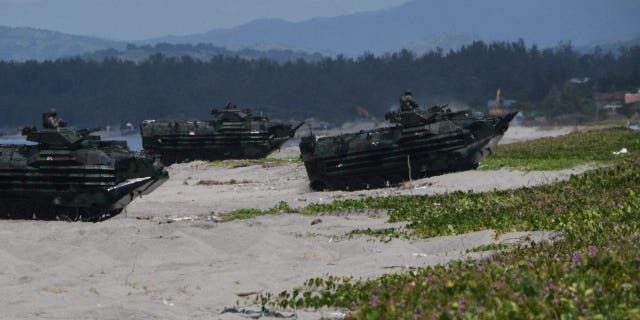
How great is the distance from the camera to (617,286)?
34.6 feet

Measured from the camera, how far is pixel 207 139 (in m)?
56.5

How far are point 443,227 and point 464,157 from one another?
1607cm

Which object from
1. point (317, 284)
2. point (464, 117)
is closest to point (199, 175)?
point (464, 117)

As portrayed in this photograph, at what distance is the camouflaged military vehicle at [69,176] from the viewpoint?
26.6m

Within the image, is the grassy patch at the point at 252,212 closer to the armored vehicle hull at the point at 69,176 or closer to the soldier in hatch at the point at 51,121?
the armored vehicle hull at the point at 69,176

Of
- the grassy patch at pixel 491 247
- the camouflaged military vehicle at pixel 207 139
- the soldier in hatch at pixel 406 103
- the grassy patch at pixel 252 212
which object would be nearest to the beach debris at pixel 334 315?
the grassy patch at pixel 491 247

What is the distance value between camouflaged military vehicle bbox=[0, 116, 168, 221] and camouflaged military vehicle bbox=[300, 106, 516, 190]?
9126 millimetres

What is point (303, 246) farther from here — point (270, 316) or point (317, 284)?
point (270, 316)

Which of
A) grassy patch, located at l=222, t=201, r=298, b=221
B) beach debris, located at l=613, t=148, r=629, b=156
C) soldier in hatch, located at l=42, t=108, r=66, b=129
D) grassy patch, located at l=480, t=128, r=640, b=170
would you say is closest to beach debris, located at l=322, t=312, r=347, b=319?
grassy patch, located at l=222, t=201, r=298, b=221

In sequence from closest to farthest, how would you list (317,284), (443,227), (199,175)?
(317,284) → (443,227) → (199,175)

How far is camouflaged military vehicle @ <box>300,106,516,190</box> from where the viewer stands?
116ft

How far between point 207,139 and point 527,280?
4652 centimetres

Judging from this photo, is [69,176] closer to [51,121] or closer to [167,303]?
[51,121]

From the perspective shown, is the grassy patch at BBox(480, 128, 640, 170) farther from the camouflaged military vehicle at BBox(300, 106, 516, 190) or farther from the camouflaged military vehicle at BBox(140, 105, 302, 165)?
the camouflaged military vehicle at BBox(140, 105, 302, 165)
